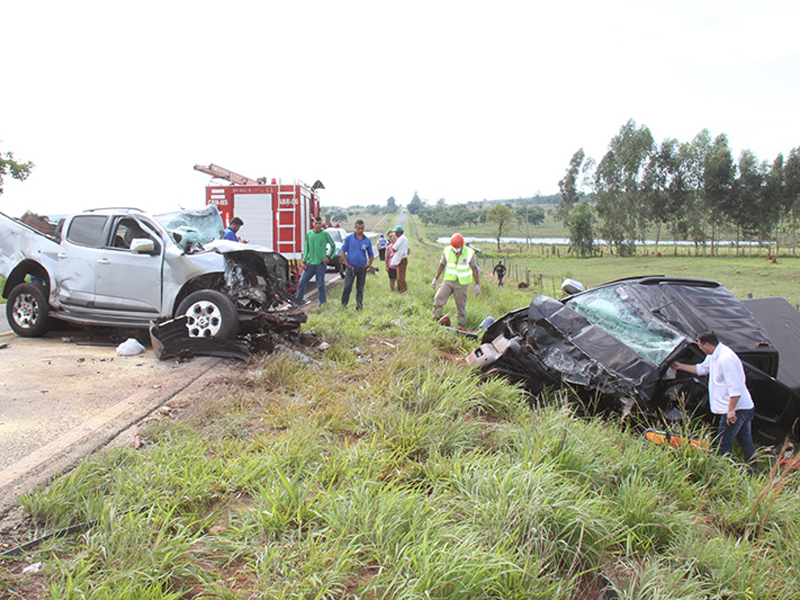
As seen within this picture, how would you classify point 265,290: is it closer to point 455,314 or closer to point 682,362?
point 455,314

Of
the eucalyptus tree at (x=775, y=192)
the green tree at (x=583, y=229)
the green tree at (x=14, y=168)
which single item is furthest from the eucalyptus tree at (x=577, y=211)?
the green tree at (x=14, y=168)

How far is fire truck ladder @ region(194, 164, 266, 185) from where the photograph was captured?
13.5 m

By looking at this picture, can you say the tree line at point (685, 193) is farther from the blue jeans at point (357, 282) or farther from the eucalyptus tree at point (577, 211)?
the blue jeans at point (357, 282)

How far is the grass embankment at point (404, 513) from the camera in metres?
2.33

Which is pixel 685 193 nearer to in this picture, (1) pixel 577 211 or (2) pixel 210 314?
(1) pixel 577 211

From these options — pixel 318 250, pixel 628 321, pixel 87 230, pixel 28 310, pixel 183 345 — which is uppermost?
pixel 87 230

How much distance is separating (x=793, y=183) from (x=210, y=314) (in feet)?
239

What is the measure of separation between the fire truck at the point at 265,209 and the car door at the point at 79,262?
17.3ft

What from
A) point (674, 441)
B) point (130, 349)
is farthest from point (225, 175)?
point (674, 441)

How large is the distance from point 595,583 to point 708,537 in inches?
38.1

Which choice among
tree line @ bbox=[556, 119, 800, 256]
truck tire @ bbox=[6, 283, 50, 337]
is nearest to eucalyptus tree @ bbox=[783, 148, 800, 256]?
tree line @ bbox=[556, 119, 800, 256]

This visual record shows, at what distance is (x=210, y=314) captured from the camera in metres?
6.37

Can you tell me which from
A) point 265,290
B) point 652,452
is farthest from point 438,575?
point 265,290

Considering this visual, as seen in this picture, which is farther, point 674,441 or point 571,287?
point 571,287
